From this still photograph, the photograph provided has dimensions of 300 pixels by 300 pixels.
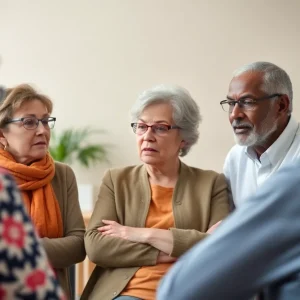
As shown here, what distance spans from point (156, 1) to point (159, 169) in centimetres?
297

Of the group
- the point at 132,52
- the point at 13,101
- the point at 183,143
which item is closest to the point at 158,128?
the point at 183,143

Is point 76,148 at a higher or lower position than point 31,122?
higher

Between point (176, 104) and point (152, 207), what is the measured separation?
44 cm

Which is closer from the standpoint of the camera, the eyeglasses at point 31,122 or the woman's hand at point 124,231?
the woman's hand at point 124,231

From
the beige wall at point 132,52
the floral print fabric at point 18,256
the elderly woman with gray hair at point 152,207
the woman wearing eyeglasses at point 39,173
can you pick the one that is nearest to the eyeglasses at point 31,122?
the woman wearing eyeglasses at point 39,173

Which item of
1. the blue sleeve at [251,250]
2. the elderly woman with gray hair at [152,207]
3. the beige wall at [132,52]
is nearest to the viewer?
the blue sleeve at [251,250]

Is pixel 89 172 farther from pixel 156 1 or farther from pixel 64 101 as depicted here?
pixel 156 1

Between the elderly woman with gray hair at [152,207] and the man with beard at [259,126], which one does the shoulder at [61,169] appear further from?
the man with beard at [259,126]

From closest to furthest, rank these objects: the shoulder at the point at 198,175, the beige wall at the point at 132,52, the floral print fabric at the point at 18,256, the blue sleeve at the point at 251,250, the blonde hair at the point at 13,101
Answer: the floral print fabric at the point at 18,256 → the blue sleeve at the point at 251,250 → the blonde hair at the point at 13,101 → the shoulder at the point at 198,175 → the beige wall at the point at 132,52

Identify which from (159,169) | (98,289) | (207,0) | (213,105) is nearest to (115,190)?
(159,169)

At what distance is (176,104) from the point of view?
8.27 ft

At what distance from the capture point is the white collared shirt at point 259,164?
2.57 meters

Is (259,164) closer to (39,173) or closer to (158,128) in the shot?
(158,128)

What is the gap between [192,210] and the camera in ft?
7.89
